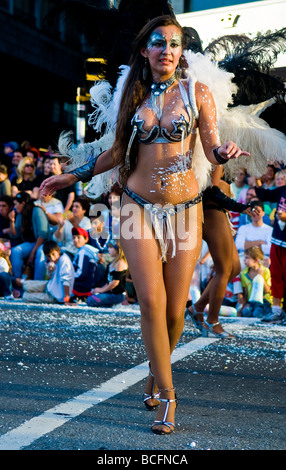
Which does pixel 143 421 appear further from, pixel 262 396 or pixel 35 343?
pixel 35 343

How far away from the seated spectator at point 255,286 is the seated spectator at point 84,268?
213cm

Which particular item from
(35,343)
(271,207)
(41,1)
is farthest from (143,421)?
(41,1)

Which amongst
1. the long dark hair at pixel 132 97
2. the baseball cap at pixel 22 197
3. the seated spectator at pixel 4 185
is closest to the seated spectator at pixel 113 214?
the baseball cap at pixel 22 197

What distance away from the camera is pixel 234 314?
9672 mm

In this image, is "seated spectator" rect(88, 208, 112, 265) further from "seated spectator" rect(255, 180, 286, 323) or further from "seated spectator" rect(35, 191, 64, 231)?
"seated spectator" rect(255, 180, 286, 323)

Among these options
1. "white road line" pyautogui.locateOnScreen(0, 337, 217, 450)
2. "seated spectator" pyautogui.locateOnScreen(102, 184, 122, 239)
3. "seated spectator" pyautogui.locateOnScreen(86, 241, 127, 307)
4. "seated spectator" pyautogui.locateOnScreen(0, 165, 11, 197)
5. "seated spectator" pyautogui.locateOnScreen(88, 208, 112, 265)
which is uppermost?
"seated spectator" pyautogui.locateOnScreen(0, 165, 11, 197)

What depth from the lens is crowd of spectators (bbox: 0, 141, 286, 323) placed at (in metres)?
9.62

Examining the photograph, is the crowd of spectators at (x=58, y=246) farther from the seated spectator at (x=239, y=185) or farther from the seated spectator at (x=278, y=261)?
the seated spectator at (x=278, y=261)

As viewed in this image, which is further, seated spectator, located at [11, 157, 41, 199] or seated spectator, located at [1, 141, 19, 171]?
seated spectator, located at [1, 141, 19, 171]

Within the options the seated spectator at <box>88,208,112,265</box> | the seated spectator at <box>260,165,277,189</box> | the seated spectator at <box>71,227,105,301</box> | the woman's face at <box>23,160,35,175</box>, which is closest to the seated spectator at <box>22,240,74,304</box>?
the seated spectator at <box>71,227,105,301</box>

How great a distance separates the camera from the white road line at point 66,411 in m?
3.28

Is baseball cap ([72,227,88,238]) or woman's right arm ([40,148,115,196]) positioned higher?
woman's right arm ([40,148,115,196])

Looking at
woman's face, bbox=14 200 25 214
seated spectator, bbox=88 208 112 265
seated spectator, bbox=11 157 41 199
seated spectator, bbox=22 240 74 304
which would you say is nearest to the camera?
seated spectator, bbox=22 240 74 304
